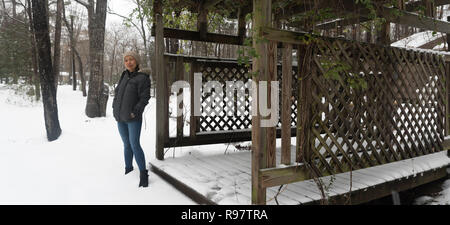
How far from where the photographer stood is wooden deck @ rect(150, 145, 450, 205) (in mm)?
2695

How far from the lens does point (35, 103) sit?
12.7 m

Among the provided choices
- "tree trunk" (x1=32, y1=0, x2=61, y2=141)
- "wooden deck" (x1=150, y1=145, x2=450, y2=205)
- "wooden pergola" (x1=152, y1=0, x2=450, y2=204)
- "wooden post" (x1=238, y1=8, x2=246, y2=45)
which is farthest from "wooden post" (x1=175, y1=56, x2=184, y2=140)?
"tree trunk" (x1=32, y1=0, x2=61, y2=141)

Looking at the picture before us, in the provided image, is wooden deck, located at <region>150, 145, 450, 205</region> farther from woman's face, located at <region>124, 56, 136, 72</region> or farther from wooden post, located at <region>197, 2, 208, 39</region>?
wooden post, located at <region>197, 2, 208, 39</region>

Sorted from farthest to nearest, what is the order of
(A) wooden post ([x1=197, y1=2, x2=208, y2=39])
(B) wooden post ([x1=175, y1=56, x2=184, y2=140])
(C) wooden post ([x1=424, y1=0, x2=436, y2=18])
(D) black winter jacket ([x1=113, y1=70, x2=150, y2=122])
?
(A) wooden post ([x1=197, y1=2, x2=208, y2=39]) < (B) wooden post ([x1=175, y1=56, x2=184, y2=140]) < (C) wooden post ([x1=424, y1=0, x2=436, y2=18]) < (D) black winter jacket ([x1=113, y1=70, x2=150, y2=122])

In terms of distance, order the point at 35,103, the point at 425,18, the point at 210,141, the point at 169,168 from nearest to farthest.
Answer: the point at 425,18 → the point at 169,168 → the point at 210,141 → the point at 35,103

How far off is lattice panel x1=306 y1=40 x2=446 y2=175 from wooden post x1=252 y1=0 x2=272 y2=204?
51cm

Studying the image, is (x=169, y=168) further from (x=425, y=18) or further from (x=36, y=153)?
(x=425, y=18)

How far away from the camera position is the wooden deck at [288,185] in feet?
8.84

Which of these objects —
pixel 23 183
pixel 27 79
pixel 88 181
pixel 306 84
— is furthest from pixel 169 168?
pixel 27 79

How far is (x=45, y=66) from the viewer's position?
18.6 feet

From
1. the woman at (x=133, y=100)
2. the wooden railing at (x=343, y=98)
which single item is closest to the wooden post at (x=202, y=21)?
the woman at (x=133, y=100)

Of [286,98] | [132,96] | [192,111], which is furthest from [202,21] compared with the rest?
[286,98]

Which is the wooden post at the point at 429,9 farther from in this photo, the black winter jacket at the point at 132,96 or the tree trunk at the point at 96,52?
the tree trunk at the point at 96,52
